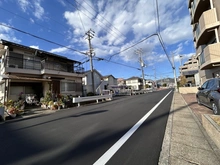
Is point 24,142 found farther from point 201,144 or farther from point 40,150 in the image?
point 201,144

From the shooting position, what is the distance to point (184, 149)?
8.87ft

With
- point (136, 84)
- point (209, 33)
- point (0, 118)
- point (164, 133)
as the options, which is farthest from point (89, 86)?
point (136, 84)

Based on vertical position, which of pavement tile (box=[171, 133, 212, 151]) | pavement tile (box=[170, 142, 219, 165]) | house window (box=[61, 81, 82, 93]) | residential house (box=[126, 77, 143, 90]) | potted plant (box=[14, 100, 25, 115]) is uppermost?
residential house (box=[126, 77, 143, 90])

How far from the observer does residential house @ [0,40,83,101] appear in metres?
12.3

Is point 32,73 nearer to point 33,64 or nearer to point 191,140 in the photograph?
point 33,64

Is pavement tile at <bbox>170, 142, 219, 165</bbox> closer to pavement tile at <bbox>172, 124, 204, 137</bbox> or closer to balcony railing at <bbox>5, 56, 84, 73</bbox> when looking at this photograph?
pavement tile at <bbox>172, 124, 204, 137</bbox>

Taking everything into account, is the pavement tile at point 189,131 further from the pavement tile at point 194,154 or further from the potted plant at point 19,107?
the potted plant at point 19,107

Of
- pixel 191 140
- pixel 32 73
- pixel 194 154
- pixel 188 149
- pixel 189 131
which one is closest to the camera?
pixel 194 154

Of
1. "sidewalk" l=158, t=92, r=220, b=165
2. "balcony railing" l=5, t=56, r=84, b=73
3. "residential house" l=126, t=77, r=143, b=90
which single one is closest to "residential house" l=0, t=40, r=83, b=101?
"balcony railing" l=5, t=56, r=84, b=73

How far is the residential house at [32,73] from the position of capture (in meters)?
12.3

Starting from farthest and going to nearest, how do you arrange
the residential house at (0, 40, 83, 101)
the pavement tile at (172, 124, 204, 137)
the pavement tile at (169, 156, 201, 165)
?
the residential house at (0, 40, 83, 101)
the pavement tile at (172, 124, 204, 137)
the pavement tile at (169, 156, 201, 165)

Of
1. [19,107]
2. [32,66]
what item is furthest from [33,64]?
[19,107]

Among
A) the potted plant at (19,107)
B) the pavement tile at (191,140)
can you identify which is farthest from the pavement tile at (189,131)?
the potted plant at (19,107)

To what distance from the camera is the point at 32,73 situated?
1410 cm
